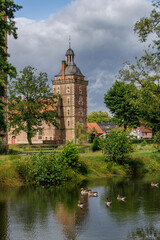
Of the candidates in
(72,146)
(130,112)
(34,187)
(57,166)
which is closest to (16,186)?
(34,187)

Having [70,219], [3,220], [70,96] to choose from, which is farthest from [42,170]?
[70,96]

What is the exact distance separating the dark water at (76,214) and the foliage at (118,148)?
6.97 m

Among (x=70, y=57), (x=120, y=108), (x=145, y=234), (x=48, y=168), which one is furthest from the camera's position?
(x=70, y=57)

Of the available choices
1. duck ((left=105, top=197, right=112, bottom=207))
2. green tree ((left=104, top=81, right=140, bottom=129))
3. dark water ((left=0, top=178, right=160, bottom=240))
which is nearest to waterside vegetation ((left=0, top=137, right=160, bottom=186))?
dark water ((left=0, top=178, right=160, bottom=240))

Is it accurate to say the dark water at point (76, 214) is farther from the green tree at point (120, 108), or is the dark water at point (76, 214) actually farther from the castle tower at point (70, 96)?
the castle tower at point (70, 96)

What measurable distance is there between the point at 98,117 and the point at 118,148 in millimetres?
114274

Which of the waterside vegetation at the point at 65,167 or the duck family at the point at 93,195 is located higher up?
the waterside vegetation at the point at 65,167

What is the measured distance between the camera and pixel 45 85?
55906mm

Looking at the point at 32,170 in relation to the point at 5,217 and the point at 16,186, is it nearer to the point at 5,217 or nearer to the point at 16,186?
the point at 16,186

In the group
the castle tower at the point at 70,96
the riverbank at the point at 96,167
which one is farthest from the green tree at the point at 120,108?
the riverbank at the point at 96,167

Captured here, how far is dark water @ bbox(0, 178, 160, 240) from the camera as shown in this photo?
621 inches

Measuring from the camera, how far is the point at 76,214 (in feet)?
64.1

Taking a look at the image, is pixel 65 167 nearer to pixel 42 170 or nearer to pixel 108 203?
pixel 42 170

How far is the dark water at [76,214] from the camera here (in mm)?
15780
